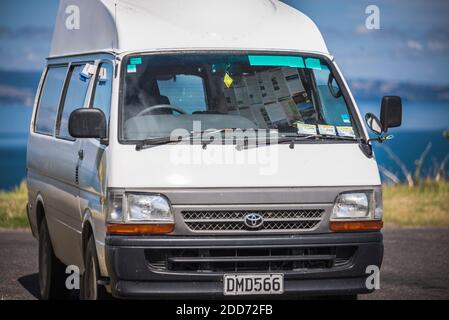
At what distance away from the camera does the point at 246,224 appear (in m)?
9.12

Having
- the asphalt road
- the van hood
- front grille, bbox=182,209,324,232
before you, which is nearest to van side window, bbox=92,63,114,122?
the van hood

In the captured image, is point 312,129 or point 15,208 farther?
point 15,208

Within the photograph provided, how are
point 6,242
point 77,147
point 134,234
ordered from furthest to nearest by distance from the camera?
point 6,242 < point 77,147 < point 134,234

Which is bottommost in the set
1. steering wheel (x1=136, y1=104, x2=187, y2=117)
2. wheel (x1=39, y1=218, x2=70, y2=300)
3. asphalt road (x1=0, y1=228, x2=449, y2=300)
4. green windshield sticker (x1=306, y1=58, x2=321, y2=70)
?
asphalt road (x1=0, y1=228, x2=449, y2=300)

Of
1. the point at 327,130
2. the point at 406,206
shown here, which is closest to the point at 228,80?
the point at 327,130

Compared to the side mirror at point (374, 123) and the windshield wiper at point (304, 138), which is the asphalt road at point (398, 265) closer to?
the side mirror at point (374, 123)

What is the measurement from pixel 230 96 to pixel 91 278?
69.4 inches

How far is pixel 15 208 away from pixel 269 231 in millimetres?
11396

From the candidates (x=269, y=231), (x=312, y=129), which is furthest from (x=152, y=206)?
(x=312, y=129)

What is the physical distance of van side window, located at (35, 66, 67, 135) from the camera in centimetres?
1211

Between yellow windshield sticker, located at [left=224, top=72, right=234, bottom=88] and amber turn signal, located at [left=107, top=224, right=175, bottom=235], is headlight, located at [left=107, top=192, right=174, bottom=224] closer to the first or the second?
amber turn signal, located at [left=107, top=224, right=175, bottom=235]

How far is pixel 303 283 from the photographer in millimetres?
9203

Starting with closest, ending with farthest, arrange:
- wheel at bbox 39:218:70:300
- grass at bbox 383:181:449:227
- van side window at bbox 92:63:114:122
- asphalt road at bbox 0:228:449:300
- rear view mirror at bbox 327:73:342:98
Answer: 1. van side window at bbox 92:63:114:122
2. rear view mirror at bbox 327:73:342:98
3. wheel at bbox 39:218:70:300
4. asphalt road at bbox 0:228:449:300
5. grass at bbox 383:181:449:227
